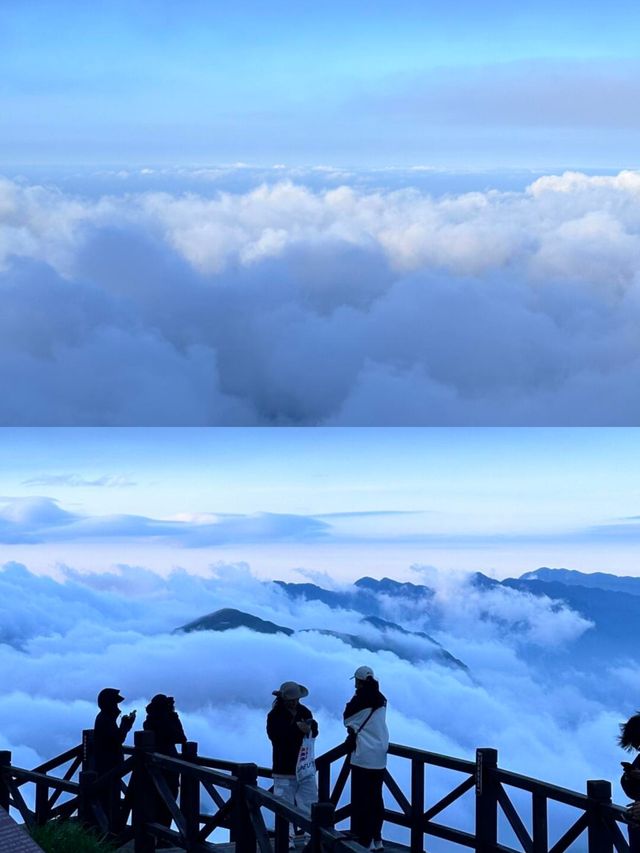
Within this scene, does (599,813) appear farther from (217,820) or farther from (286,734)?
(217,820)

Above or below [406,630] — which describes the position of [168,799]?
above

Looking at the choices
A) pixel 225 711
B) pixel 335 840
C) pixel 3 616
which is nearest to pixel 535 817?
pixel 335 840

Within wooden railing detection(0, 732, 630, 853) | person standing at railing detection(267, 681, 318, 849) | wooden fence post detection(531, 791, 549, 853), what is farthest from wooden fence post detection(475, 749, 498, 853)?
person standing at railing detection(267, 681, 318, 849)

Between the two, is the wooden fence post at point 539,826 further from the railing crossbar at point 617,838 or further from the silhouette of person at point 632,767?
the silhouette of person at point 632,767

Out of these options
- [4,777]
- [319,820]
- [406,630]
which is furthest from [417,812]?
[406,630]

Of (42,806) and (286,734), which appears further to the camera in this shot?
(42,806)

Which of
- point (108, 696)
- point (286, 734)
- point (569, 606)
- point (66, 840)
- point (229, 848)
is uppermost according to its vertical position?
point (108, 696)

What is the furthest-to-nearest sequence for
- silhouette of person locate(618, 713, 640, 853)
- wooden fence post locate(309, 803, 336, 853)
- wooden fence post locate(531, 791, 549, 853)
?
wooden fence post locate(531, 791, 549, 853) < wooden fence post locate(309, 803, 336, 853) < silhouette of person locate(618, 713, 640, 853)

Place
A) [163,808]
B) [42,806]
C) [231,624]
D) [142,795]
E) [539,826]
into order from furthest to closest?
[231,624] < [42,806] < [163,808] < [142,795] < [539,826]

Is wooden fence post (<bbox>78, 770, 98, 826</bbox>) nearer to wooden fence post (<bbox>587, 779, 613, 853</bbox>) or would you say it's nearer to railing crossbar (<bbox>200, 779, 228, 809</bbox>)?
railing crossbar (<bbox>200, 779, 228, 809</bbox>)
